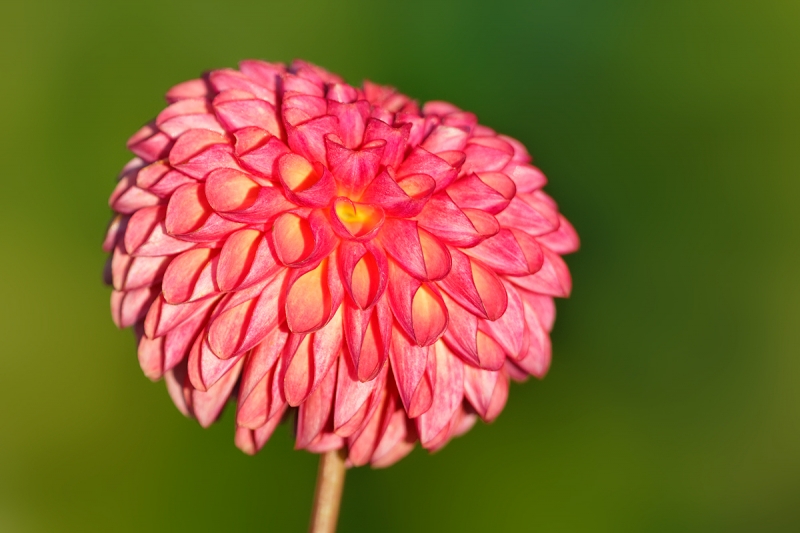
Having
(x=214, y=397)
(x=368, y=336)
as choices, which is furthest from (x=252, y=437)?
(x=368, y=336)

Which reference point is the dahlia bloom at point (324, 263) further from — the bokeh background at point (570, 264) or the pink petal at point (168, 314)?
the bokeh background at point (570, 264)

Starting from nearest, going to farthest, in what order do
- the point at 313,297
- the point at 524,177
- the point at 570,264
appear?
1. the point at 313,297
2. the point at 524,177
3. the point at 570,264

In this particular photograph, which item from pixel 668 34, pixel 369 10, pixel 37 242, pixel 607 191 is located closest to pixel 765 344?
pixel 607 191

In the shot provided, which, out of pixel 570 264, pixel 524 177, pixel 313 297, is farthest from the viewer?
pixel 570 264

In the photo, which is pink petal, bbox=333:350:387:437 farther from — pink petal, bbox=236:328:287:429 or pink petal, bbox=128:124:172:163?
pink petal, bbox=128:124:172:163

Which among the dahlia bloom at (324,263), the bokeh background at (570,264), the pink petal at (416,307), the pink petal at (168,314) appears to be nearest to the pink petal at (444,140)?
the dahlia bloom at (324,263)

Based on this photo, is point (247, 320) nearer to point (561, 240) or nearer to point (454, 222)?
point (454, 222)

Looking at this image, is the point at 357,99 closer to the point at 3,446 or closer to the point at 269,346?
the point at 269,346
